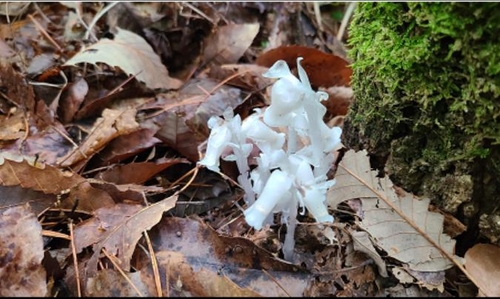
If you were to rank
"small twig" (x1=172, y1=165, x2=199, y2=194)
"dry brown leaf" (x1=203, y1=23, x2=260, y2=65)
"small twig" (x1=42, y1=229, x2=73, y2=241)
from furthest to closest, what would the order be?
"dry brown leaf" (x1=203, y1=23, x2=260, y2=65)
"small twig" (x1=172, y1=165, x2=199, y2=194)
"small twig" (x1=42, y1=229, x2=73, y2=241)

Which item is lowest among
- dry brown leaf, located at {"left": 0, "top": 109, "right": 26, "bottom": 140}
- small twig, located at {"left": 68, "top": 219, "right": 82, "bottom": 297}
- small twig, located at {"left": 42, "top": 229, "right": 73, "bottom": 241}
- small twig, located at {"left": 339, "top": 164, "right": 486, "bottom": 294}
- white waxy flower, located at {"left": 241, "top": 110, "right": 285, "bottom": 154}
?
dry brown leaf, located at {"left": 0, "top": 109, "right": 26, "bottom": 140}

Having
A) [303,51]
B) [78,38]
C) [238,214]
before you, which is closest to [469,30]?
[238,214]

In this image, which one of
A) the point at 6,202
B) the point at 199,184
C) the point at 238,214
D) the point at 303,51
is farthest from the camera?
the point at 303,51

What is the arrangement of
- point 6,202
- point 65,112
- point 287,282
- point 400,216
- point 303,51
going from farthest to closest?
point 303,51, point 65,112, point 6,202, point 400,216, point 287,282

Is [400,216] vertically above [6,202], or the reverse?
[400,216]

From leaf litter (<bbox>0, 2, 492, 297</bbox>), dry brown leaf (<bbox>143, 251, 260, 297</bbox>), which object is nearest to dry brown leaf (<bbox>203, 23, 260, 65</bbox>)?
leaf litter (<bbox>0, 2, 492, 297</bbox>)

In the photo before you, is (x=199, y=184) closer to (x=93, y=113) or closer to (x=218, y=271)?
(x=218, y=271)

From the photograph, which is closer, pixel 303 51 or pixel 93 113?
pixel 93 113

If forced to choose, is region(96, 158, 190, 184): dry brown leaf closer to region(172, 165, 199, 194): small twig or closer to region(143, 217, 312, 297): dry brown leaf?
region(172, 165, 199, 194): small twig
